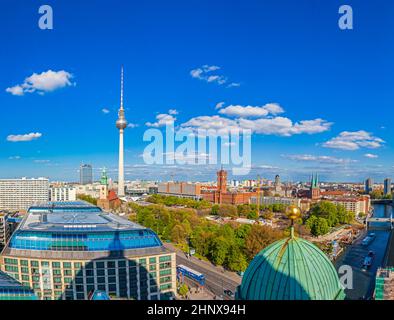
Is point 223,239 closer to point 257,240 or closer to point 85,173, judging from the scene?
point 257,240

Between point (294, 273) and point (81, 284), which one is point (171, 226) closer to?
point (81, 284)

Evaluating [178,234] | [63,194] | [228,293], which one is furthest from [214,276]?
[63,194]

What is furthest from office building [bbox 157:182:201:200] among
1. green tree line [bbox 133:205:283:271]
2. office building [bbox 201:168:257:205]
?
green tree line [bbox 133:205:283:271]

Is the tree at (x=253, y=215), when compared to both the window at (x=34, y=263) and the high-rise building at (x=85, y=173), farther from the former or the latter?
the high-rise building at (x=85, y=173)

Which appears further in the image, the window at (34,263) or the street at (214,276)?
the street at (214,276)

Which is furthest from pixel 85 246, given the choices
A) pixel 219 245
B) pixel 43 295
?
pixel 219 245

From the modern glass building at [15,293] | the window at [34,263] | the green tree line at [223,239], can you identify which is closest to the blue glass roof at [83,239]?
the window at [34,263]
